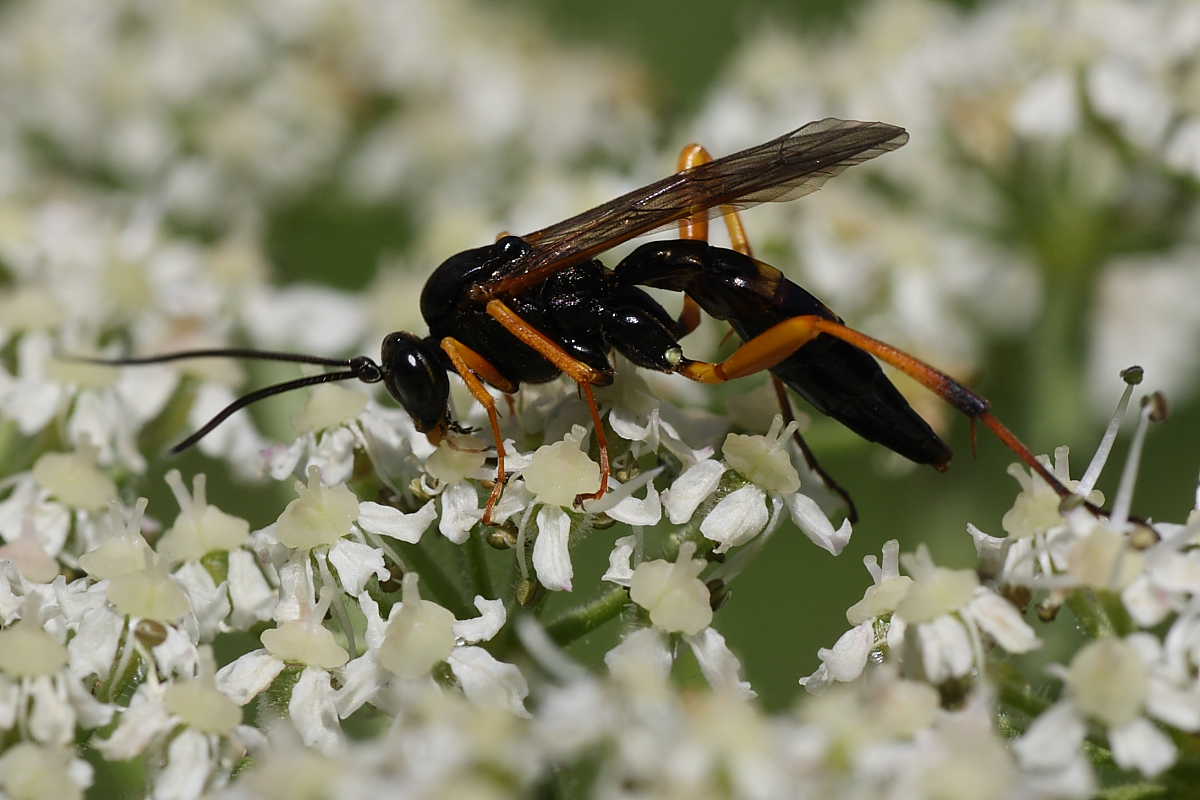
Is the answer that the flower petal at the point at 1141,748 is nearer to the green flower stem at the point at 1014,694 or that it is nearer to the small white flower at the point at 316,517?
the green flower stem at the point at 1014,694

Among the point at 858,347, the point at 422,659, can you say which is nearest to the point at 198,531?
the point at 422,659

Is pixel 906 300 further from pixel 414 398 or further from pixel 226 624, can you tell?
pixel 226 624

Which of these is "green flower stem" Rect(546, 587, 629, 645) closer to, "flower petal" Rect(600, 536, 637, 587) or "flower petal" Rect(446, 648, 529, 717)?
"flower petal" Rect(600, 536, 637, 587)

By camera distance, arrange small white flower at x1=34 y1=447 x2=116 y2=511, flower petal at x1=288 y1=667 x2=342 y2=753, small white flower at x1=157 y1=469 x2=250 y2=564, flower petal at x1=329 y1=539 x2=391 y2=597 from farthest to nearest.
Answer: small white flower at x1=34 y1=447 x2=116 y2=511, small white flower at x1=157 y1=469 x2=250 y2=564, flower petal at x1=329 y1=539 x2=391 y2=597, flower petal at x1=288 y1=667 x2=342 y2=753

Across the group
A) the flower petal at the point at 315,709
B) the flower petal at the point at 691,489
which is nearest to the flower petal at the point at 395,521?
the flower petal at the point at 315,709

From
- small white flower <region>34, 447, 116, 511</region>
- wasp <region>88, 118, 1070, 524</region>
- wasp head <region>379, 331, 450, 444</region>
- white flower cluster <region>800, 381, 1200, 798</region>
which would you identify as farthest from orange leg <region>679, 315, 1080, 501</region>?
small white flower <region>34, 447, 116, 511</region>

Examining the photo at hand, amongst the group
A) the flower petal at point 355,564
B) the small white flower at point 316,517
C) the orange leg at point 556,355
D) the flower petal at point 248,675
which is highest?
the orange leg at point 556,355
